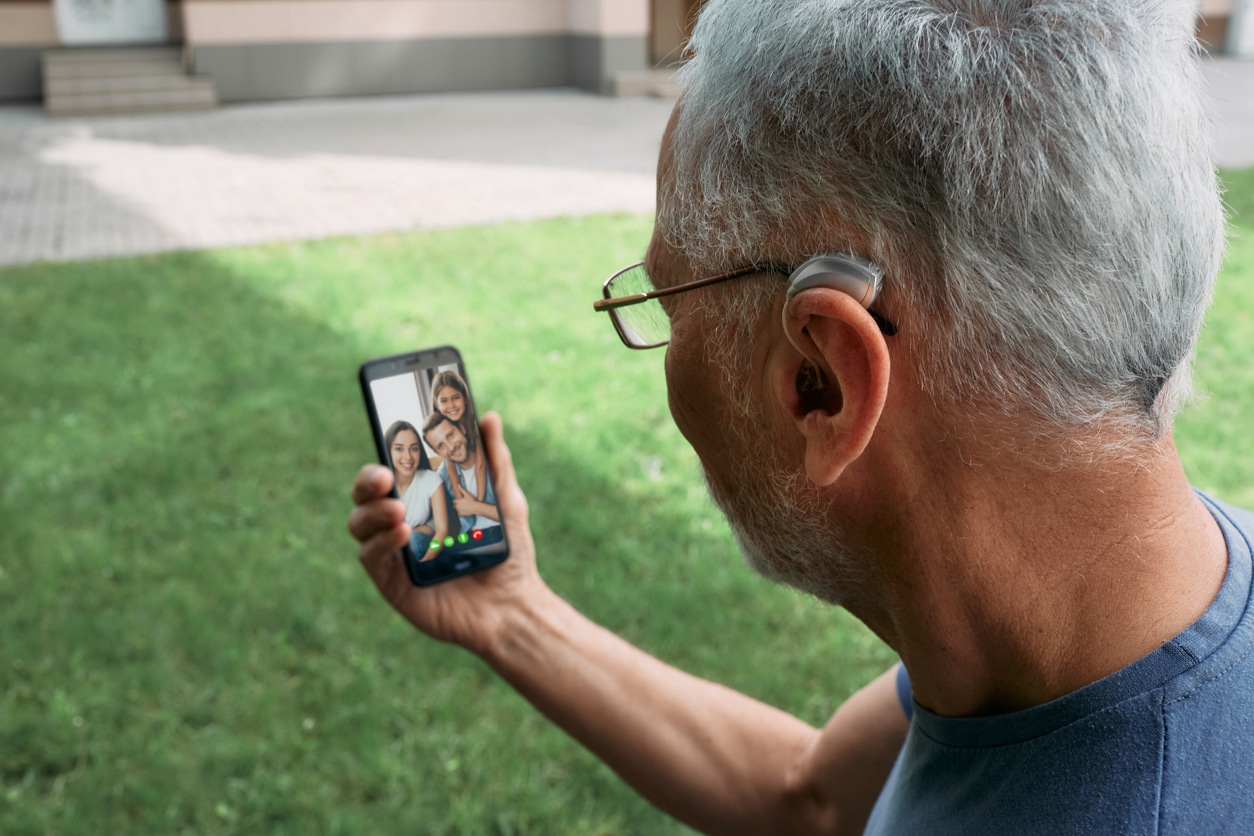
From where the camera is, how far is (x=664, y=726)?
1733 mm

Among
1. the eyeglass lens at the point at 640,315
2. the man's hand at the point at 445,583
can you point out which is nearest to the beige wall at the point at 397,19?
the man's hand at the point at 445,583

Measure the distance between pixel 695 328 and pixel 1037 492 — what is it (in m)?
0.38

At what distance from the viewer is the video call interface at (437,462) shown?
187 centimetres

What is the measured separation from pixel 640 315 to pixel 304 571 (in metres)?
2.80

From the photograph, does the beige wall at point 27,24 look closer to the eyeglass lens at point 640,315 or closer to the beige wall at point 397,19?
the beige wall at point 397,19

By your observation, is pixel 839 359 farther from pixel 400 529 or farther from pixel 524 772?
pixel 524 772

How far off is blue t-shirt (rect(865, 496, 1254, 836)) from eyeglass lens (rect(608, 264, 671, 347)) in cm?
55

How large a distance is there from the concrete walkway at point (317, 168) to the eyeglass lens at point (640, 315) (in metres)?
7.45

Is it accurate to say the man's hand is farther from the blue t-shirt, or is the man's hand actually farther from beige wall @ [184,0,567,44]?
beige wall @ [184,0,567,44]

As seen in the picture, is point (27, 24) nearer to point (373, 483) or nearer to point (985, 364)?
point (373, 483)

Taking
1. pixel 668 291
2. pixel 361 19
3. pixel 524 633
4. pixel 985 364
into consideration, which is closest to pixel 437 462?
pixel 524 633

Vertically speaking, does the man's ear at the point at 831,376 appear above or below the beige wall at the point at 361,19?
above

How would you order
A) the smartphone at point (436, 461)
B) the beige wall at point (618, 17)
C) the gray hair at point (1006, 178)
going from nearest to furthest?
the gray hair at point (1006, 178), the smartphone at point (436, 461), the beige wall at point (618, 17)

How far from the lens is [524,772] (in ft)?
9.66
